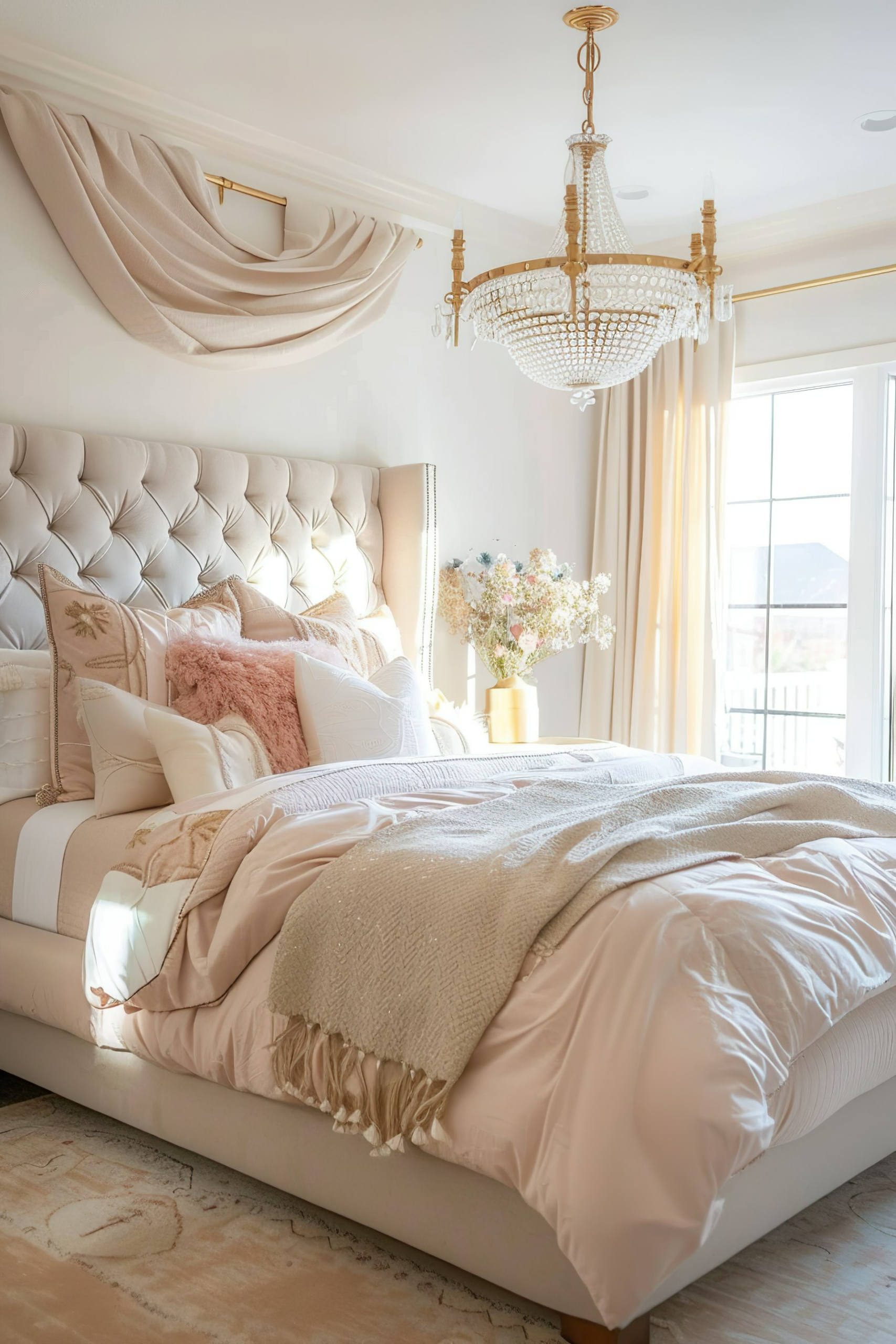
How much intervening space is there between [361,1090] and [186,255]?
269 cm

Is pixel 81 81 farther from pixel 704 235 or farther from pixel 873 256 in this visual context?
pixel 873 256

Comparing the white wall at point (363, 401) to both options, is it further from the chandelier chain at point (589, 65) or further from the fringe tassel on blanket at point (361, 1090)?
the fringe tassel on blanket at point (361, 1090)

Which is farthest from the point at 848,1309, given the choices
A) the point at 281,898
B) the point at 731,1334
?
the point at 281,898

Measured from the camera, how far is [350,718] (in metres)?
2.97

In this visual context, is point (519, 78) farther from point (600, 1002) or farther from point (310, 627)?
point (600, 1002)

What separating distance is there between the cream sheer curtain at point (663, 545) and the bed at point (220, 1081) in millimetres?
1201

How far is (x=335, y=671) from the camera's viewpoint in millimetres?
3021

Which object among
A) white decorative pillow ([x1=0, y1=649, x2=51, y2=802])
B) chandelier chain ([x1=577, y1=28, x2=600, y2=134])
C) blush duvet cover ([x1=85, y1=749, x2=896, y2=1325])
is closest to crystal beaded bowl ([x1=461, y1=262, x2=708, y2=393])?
chandelier chain ([x1=577, y1=28, x2=600, y2=134])

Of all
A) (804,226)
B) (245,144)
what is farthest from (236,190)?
(804,226)

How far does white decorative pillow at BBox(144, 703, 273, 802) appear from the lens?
8.56 feet

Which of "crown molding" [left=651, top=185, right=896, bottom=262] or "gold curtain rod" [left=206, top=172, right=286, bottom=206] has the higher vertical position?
"crown molding" [left=651, top=185, right=896, bottom=262]

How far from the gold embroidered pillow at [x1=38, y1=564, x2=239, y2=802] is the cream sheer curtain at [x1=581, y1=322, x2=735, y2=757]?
253 cm

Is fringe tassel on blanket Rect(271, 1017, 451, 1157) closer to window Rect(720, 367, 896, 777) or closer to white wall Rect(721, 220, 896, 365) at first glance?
window Rect(720, 367, 896, 777)

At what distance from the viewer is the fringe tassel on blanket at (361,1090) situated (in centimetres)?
172
